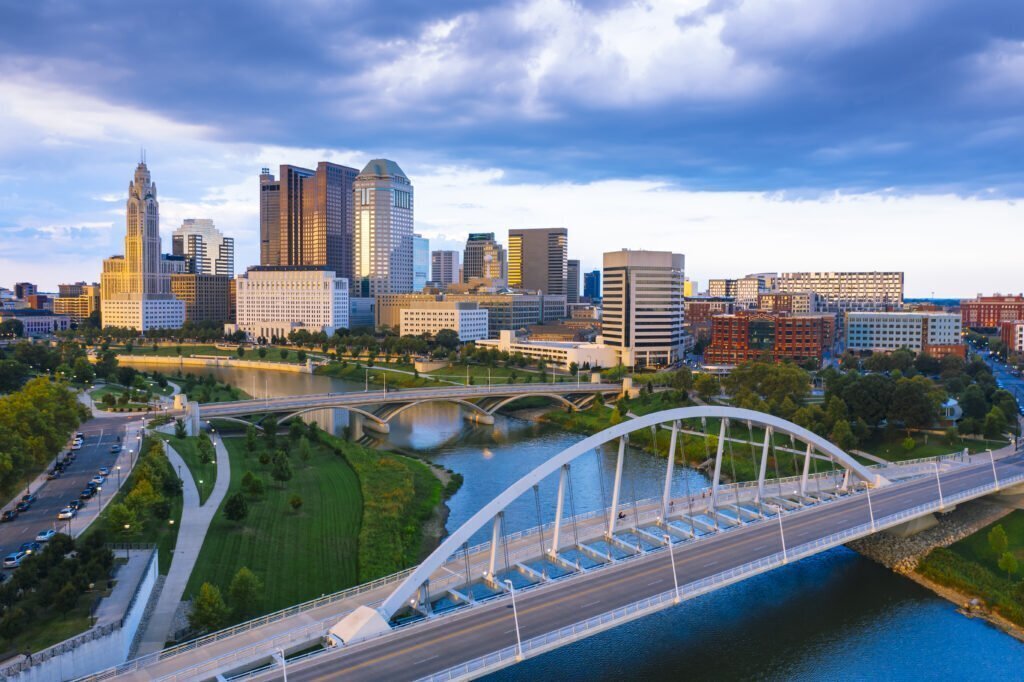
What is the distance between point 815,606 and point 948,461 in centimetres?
2044

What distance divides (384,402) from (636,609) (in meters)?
47.6

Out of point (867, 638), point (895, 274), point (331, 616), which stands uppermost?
point (895, 274)

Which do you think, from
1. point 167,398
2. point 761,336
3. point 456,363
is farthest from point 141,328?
point 761,336

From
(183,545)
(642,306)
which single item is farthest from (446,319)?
(183,545)

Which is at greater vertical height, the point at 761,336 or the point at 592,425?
the point at 761,336

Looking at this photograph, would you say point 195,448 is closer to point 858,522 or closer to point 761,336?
point 858,522

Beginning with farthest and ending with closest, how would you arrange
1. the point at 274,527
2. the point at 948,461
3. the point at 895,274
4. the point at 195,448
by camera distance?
1. the point at 895,274
2. the point at 195,448
3. the point at 948,461
4. the point at 274,527

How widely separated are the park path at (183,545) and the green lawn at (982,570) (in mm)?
31030

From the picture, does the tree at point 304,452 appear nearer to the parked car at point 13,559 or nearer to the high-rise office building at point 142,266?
the parked car at point 13,559

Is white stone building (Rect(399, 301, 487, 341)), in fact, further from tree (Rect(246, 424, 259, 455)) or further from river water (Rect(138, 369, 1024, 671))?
river water (Rect(138, 369, 1024, 671))

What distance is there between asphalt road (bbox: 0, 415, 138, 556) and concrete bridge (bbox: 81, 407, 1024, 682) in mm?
13326

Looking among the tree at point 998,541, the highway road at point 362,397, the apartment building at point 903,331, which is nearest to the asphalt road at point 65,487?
the highway road at point 362,397

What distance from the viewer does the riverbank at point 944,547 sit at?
3269 centimetres

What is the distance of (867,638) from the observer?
30.3 meters
